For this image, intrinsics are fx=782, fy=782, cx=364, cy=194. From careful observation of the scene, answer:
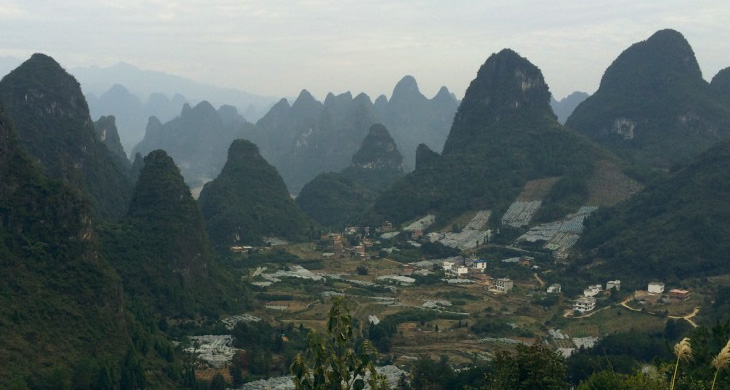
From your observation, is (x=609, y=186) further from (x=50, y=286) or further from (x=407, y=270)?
(x=50, y=286)

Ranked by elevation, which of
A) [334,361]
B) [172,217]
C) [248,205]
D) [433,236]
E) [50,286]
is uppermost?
[334,361]

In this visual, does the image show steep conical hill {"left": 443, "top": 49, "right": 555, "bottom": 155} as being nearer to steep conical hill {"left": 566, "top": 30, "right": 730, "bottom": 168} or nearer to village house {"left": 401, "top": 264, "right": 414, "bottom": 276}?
steep conical hill {"left": 566, "top": 30, "right": 730, "bottom": 168}

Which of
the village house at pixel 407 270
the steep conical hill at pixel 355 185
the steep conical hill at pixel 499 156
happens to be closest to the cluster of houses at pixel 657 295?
the village house at pixel 407 270

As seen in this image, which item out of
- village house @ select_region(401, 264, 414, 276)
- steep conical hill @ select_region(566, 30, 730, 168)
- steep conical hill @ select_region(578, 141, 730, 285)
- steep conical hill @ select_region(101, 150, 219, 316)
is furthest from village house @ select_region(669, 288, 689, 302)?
steep conical hill @ select_region(566, 30, 730, 168)

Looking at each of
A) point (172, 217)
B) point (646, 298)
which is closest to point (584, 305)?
point (646, 298)

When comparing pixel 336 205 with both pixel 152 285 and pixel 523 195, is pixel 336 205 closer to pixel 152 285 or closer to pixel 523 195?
pixel 523 195

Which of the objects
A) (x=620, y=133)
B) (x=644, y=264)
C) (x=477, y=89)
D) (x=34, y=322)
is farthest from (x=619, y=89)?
(x=34, y=322)
